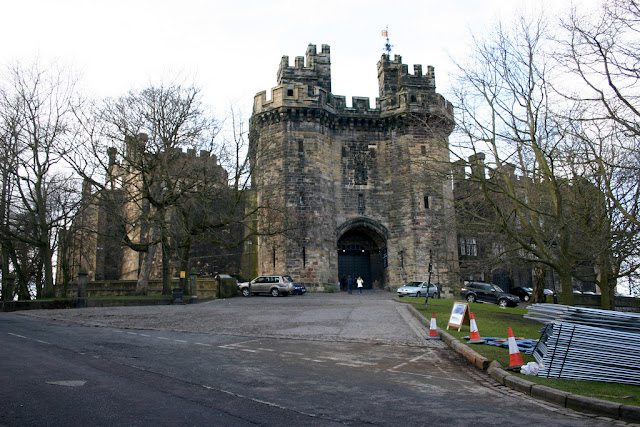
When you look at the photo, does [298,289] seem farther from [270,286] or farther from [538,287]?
[538,287]

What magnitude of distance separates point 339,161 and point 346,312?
726 inches

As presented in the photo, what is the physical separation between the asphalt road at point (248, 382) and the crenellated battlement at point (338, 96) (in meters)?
23.4

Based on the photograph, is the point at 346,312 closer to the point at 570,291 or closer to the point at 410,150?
the point at 570,291

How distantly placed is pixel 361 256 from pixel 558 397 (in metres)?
30.0

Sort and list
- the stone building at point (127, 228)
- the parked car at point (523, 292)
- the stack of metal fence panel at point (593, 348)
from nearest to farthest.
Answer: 1. the stack of metal fence panel at point (593, 348)
2. the stone building at point (127, 228)
3. the parked car at point (523, 292)

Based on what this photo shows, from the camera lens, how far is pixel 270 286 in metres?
29.1

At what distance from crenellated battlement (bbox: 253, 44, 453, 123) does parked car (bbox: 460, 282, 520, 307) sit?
1111 cm

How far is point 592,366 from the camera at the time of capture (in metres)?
7.11

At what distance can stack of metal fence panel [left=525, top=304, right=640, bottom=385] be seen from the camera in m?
7.01

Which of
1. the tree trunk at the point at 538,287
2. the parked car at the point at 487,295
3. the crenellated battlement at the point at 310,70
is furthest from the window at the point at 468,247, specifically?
the crenellated battlement at the point at 310,70

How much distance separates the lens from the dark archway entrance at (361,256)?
3534cm

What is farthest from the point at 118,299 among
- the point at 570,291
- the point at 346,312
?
the point at 570,291

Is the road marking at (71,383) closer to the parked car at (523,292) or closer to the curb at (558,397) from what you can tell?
the curb at (558,397)

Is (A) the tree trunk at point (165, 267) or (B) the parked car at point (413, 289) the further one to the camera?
(B) the parked car at point (413, 289)
